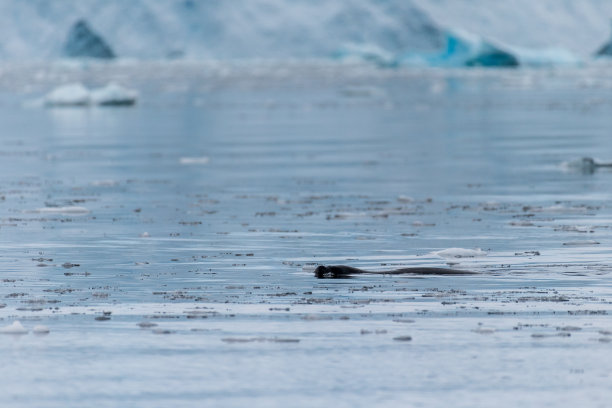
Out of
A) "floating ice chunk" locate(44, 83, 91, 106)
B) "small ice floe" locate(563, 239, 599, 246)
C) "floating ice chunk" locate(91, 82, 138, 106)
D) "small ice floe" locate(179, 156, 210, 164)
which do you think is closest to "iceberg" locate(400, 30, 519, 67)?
"floating ice chunk" locate(91, 82, 138, 106)

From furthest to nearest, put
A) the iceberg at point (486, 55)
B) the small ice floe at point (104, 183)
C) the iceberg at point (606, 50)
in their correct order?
the iceberg at point (606, 50) → the iceberg at point (486, 55) → the small ice floe at point (104, 183)

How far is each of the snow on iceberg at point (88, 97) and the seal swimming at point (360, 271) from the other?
2724 cm

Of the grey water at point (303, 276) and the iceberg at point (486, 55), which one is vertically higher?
the iceberg at point (486, 55)

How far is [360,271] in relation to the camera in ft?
27.0

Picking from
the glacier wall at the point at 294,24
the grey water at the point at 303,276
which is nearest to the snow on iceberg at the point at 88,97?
the grey water at the point at 303,276

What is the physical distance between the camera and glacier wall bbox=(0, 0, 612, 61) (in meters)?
95.0

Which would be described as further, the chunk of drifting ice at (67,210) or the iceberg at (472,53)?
the iceberg at (472,53)

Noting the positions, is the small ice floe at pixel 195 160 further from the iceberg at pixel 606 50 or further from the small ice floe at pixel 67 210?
the iceberg at pixel 606 50

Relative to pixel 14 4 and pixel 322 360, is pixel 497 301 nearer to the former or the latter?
pixel 322 360

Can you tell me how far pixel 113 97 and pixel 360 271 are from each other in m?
27.3

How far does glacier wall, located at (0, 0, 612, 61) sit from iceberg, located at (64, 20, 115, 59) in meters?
0.73

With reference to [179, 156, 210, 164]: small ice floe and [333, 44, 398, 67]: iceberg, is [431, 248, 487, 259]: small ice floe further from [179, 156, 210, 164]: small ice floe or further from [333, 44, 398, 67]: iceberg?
[333, 44, 398, 67]: iceberg

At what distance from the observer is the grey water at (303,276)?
17.9 feet

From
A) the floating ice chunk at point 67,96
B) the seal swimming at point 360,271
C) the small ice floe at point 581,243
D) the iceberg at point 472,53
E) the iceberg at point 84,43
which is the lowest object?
the seal swimming at point 360,271
